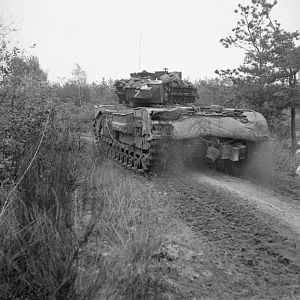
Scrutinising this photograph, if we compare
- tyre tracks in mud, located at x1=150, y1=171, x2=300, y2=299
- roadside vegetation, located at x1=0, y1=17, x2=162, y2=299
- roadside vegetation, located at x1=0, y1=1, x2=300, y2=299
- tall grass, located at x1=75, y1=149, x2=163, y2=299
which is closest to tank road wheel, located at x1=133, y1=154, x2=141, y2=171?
tyre tracks in mud, located at x1=150, y1=171, x2=300, y2=299

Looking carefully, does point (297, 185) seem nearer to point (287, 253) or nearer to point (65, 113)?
point (287, 253)

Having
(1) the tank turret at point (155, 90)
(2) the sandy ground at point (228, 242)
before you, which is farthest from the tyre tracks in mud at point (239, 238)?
(1) the tank turret at point (155, 90)

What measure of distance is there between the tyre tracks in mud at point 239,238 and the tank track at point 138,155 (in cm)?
105

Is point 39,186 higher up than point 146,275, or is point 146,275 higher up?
point 39,186

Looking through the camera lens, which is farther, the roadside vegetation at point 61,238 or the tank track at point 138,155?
the tank track at point 138,155

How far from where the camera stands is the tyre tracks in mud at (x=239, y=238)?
3.74 metres

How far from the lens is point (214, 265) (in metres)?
4.19

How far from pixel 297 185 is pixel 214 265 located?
5274mm

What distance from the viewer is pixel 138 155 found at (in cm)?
1019

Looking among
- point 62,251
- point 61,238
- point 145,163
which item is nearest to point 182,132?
point 145,163

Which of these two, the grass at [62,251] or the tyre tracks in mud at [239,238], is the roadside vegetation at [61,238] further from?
the tyre tracks in mud at [239,238]

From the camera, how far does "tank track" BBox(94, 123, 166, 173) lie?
911 cm

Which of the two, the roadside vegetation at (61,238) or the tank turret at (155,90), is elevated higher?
the tank turret at (155,90)

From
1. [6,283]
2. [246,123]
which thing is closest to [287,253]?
[6,283]
